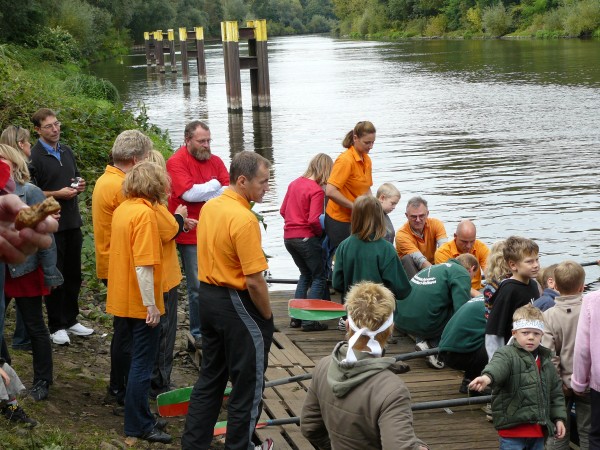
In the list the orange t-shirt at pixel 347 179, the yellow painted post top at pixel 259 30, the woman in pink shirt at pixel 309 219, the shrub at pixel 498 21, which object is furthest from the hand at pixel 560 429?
the shrub at pixel 498 21

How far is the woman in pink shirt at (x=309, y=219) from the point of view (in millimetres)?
8172

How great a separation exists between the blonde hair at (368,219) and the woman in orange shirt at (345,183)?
1.35 meters

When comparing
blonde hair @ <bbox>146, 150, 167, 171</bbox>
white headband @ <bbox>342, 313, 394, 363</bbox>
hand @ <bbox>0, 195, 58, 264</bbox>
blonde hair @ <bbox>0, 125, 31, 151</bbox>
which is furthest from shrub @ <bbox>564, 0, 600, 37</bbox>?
hand @ <bbox>0, 195, 58, 264</bbox>

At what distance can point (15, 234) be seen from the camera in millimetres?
2039

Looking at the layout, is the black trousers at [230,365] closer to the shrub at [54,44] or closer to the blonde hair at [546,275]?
the blonde hair at [546,275]

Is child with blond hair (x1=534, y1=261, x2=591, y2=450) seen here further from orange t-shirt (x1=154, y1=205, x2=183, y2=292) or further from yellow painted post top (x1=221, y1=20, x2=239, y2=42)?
yellow painted post top (x1=221, y1=20, x2=239, y2=42)

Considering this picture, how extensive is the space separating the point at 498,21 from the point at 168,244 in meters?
74.1

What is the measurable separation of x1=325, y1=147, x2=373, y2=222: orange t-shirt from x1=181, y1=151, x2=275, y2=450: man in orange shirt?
321cm

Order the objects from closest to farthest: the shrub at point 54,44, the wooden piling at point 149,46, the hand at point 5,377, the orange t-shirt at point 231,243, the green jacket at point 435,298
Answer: the hand at point 5,377
the orange t-shirt at point 231,243
the green jacket at point 435,298
the shrub at point 54,44
the wooden piling at point 149,46

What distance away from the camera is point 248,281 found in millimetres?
4844

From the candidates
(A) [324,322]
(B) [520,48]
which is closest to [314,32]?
(B) [520,48]

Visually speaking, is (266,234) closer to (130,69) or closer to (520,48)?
(130,69)

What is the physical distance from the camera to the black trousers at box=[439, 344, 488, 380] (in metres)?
6.53

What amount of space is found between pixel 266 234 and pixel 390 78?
29818mm
